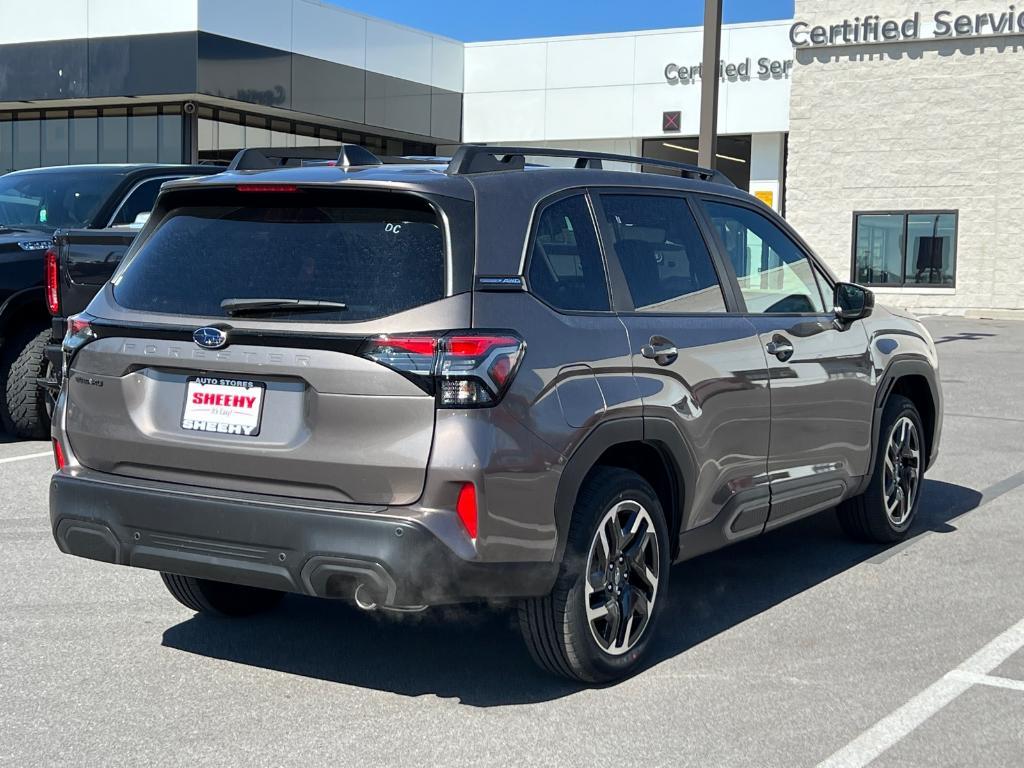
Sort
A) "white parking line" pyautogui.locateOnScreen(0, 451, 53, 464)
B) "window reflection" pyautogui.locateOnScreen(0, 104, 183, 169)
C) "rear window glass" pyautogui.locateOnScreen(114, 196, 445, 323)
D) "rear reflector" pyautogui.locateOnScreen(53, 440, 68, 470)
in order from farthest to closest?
"window reflection" pyautogui.locateOnScreen(0, 104, 183, 169), "white parking line" pyautogui.locateOnScreen(0, 451, 53, 464), "rear reflector" pyautogui.locateOnScreen(53, 440, 68, 470), "rear window glass" pyautogui.locateOnScreen(114, 196, 445, 323)

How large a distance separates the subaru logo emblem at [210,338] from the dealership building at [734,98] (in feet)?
88.6

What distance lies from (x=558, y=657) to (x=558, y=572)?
1.12 ft

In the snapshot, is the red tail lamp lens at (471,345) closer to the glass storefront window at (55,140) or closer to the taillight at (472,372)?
the taillight at (472,372)

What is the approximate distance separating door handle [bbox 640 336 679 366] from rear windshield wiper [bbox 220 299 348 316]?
1.16m

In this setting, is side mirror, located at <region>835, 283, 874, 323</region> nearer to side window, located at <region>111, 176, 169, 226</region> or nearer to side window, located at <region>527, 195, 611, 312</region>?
side window, located at <region>527, 195, 611, 312</region>

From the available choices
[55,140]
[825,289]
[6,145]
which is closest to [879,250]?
[55,140]

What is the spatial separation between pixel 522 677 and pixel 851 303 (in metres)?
2.51

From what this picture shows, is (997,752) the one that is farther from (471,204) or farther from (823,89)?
(823,89)

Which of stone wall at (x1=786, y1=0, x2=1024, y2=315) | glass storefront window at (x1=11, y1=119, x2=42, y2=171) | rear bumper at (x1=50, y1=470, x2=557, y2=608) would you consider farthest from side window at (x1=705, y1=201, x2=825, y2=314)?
glass storefront window at (x1=11, y1=119, x2=42, y2=171)

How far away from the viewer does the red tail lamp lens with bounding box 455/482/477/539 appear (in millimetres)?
3994

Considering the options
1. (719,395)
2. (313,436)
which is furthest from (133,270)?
(719,395)

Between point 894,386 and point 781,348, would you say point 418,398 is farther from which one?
point 894,386

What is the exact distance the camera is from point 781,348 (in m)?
5.60

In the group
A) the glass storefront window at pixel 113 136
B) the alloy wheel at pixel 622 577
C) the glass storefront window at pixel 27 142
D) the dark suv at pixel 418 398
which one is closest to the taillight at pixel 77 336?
the dark suv at pixel 418 398
